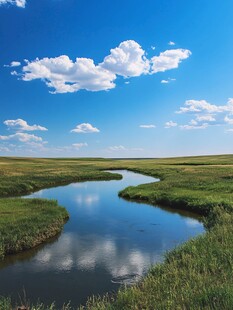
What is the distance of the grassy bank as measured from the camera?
1697 cm

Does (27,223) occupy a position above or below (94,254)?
above

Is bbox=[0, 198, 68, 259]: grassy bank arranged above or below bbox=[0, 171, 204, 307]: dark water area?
above

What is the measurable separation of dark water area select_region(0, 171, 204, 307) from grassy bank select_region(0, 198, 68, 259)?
0.61m

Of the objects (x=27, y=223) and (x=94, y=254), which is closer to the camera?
(x=94, y=254)

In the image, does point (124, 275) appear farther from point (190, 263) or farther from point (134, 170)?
point (134, 170)

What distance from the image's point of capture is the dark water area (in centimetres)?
1245

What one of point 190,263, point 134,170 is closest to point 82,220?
point 190,263

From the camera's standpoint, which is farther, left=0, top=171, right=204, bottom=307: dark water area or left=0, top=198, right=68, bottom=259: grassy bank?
left=0, top=198, right=68, bottom=259: grassy bank

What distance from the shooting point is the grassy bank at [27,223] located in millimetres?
16972

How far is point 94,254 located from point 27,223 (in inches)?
223

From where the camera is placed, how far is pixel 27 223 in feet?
65.5

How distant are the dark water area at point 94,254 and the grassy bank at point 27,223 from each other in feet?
2.02

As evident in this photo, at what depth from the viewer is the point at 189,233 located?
819 inches

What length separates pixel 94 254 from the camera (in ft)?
53.7
